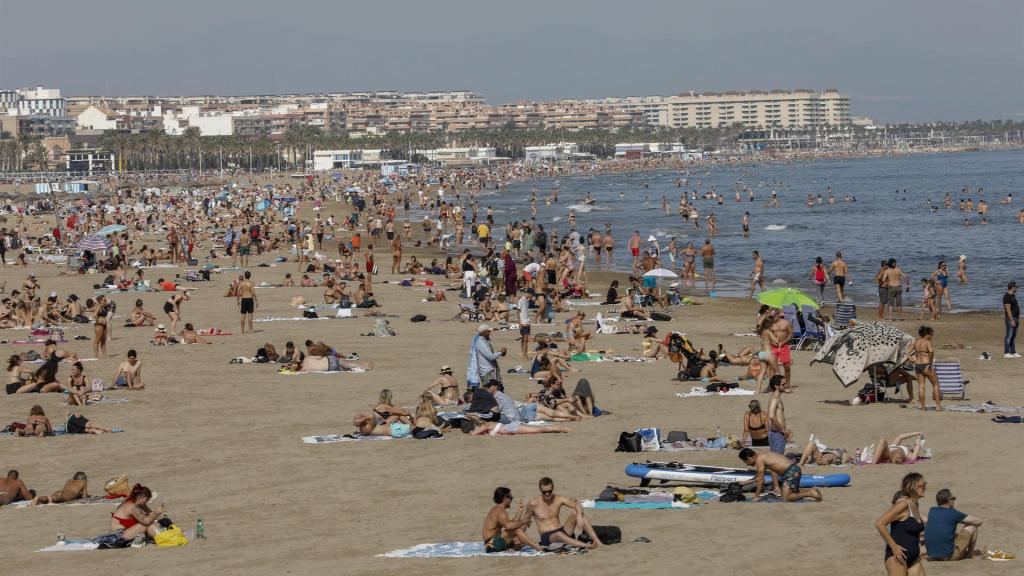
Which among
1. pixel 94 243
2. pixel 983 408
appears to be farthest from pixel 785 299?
pixel 94 243

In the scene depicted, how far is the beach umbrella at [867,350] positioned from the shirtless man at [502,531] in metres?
7.32

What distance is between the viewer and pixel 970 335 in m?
25.1

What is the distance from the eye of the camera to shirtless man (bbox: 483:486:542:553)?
11188 mm

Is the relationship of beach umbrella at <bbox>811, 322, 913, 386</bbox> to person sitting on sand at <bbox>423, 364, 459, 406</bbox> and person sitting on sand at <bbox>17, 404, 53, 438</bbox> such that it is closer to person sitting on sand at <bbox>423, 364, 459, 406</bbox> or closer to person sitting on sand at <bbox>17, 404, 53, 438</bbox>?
person sitting on sand at <bbox>423, 364, 459, 406</bbox>

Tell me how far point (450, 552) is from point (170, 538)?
2471mm

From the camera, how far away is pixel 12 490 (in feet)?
43.6

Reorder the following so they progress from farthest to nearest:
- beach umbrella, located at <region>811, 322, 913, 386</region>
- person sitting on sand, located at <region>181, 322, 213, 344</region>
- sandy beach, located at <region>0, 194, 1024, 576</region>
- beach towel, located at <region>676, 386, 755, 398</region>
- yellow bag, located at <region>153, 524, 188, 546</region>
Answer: person sitting on sand, located at <region>181, 322, 213, 344</region> → beach towel, located at <region>676, 386, 755, 398</region> → beach umbrella, located at <region>811, 322, 913, 386</region> → yellow bag, located at <region>153, 524, 188, 546</region> → sandy beach, located at <region>0, 194, 1024, 576</region>

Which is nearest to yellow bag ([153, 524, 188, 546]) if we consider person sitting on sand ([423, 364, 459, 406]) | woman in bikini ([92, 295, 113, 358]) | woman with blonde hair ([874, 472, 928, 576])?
woman with blonde hair ([874, 472, 928, 576])

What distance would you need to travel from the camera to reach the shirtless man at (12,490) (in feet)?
43.5

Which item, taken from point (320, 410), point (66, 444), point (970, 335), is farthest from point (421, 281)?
point (66, 444)

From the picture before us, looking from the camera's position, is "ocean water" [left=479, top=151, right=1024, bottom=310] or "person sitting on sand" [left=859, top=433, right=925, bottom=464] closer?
"person sitting on sand" [left=859, top=433, right=925, bottom=464]

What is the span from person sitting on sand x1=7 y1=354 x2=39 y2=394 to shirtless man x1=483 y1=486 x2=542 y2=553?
1046 cm

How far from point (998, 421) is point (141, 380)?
39.2ft

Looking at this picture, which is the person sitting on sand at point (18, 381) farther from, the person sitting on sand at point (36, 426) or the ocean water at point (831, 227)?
the ocean water at point (831, 227)
